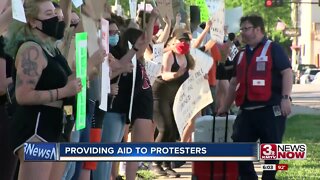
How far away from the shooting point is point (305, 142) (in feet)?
52.6

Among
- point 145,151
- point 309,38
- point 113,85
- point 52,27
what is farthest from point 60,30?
point 309,38

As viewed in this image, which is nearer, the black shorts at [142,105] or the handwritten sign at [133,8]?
the black shorts at [142,105]

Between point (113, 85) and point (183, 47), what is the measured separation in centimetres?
333

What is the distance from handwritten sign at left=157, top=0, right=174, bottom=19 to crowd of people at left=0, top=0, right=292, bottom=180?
0.32ft

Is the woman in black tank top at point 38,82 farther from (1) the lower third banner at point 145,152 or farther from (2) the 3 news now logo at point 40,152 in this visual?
(1) the lower third banner at point 145,152

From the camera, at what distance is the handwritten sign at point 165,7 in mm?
9884

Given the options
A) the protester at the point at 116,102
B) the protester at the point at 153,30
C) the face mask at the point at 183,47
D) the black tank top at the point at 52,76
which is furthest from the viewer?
the face mask at the point at 183,47

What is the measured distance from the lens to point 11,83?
21.9ft

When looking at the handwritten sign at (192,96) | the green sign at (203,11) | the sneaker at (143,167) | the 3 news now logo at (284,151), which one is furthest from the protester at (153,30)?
the 3 news now logo at (284,151)

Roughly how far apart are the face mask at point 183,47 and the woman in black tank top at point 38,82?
16.2 feet

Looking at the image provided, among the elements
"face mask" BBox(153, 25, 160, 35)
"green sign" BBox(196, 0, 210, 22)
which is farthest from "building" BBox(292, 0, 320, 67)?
"green sign" BBox(196, 0, 210, 22)

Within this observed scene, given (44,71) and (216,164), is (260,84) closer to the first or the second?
(216,164)

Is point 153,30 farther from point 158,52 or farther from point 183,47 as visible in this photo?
point 183,47

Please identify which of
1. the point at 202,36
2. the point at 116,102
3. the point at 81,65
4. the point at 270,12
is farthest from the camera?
the point at 270,12
